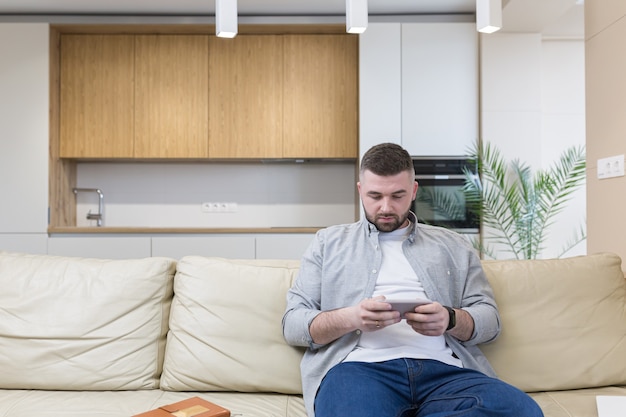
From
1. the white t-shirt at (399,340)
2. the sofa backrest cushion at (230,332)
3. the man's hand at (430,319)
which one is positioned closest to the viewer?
the man's hand at (430,319)

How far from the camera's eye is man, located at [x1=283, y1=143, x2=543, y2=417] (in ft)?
5.29

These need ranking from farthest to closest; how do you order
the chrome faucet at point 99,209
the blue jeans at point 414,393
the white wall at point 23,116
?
A: the chrome faucet at point 99,209 < the white wall at point 23,116 < the blue jeans at point 414,393

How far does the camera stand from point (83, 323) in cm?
200

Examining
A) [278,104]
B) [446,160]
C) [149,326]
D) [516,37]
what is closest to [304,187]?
[278,104]

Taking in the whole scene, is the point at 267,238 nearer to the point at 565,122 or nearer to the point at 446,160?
the point at 446,160

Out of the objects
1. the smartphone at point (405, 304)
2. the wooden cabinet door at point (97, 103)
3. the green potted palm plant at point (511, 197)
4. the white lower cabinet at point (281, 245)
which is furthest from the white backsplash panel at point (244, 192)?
the smartphone at point (405, 304)

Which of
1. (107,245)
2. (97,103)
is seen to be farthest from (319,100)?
(107,245)

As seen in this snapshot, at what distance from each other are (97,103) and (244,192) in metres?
1.42

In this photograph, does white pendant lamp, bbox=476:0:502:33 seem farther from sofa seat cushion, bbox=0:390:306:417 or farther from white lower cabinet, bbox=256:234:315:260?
white lower cabinet, bbox=256:234:315:260

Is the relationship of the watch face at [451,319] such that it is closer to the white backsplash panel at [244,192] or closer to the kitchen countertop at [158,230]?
the kitchen countertop at [158,230]

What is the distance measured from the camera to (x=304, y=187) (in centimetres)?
534

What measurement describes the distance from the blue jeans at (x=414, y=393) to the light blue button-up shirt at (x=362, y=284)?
0.33 feet

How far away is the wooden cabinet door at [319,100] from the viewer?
4.98m

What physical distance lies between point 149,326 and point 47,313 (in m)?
0.34
